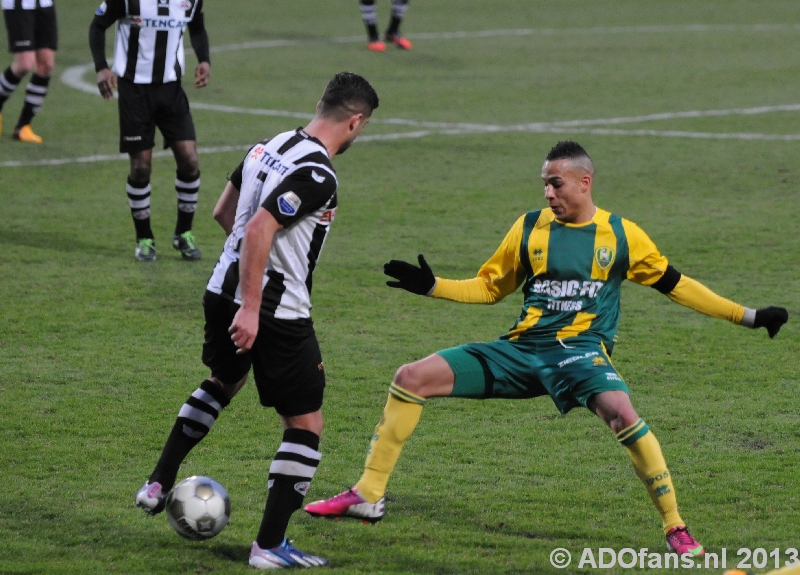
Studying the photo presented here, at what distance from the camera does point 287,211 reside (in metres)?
4.61

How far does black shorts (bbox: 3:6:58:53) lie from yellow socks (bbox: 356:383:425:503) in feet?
31.3

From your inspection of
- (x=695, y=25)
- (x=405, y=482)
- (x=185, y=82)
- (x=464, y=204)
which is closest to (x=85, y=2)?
(x=185, y=82)

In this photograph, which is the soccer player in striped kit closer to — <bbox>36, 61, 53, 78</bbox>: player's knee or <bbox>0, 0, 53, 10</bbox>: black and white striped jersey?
<bbox>0, 0, 53, 10</bbox>: black and white striped jersey

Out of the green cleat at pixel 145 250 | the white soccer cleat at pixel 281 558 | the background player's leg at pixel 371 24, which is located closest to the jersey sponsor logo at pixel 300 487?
the white soccer cleat at pixel 281 558

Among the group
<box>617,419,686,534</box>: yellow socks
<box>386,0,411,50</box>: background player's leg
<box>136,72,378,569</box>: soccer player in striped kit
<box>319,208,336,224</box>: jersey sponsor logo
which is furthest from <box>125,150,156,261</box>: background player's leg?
<box>386,0,411,50</box>: background player's leg

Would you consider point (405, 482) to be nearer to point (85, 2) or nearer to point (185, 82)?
point (185, 82)

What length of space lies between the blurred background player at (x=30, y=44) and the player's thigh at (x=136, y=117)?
4.31m

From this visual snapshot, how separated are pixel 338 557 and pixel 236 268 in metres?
1.26

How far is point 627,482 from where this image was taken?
18.9 feet

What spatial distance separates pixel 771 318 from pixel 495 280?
123 centimetres

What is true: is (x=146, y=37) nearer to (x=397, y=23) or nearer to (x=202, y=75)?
(x=202, y=75)

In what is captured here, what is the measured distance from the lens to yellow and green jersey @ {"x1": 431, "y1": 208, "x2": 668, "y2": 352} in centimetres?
522

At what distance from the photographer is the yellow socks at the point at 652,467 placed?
493cm

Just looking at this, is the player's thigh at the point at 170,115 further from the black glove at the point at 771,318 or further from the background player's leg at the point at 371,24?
the background player's leg at the point at 371,24
